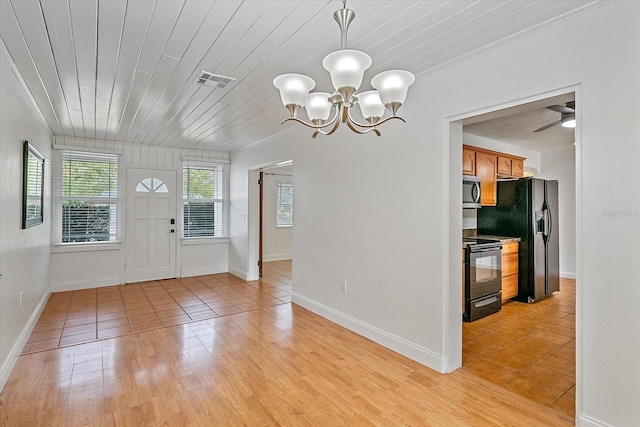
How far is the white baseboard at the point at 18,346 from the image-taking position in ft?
8.08

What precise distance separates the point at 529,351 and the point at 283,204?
21.0ft

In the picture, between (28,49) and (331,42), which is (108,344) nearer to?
(28,49)

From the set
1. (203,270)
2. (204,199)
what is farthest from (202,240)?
(204,199)

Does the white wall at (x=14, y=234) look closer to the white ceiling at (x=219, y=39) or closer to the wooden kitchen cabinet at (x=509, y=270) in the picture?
the white ceiling at (x=219, y=39)

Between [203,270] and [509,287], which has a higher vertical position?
[509,287]

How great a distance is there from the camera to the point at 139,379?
2520 mm

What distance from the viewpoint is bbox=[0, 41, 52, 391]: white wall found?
246 centimetres

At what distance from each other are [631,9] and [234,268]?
6140 mm

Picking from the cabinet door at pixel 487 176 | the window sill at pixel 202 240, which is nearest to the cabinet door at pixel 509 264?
the cabinet door at pixel 487 176

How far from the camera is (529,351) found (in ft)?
10.0

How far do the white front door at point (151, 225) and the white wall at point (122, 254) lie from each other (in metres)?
0.11

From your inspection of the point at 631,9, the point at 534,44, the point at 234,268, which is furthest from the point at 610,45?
the point at 234,268

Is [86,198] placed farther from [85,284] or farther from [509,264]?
[509,264]

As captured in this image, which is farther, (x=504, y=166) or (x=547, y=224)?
(x=504, y=166)
